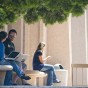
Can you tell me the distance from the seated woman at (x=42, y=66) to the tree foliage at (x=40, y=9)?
2.01 m

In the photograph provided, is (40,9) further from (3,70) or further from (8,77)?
(8,77)

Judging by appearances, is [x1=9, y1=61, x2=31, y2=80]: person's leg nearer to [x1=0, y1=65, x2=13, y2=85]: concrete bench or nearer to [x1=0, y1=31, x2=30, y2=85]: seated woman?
[x1=0, y1=31, x2=30, y2=85]: seated woman

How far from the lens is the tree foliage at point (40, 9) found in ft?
23.0

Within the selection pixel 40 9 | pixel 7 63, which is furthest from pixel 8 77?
pixel 40 9

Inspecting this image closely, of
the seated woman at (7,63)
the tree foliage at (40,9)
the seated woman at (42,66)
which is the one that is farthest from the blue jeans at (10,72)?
the seated woman at (42,66)

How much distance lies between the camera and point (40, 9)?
26.3ft

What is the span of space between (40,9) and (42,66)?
252 cm

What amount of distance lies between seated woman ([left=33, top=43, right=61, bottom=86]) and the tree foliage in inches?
79.3

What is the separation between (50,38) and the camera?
13508 millimetres

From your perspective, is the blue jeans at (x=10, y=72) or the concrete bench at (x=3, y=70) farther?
the blue jeans at (x=10, y=72)

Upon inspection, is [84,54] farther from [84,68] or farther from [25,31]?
[25,31]

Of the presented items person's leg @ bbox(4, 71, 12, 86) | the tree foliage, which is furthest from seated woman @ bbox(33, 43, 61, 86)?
the tree foliage

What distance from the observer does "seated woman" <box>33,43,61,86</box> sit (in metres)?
10.2

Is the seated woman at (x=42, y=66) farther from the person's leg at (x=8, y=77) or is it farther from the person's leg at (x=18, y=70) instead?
the person's leg at (x=8, y=77)
